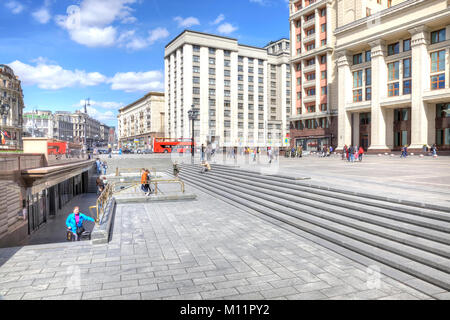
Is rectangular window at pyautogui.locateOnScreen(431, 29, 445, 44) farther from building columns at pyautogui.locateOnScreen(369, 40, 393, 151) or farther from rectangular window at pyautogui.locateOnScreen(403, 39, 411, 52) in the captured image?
building columns at pyautogui.locateOnScreen(369, 40, 393, 151)

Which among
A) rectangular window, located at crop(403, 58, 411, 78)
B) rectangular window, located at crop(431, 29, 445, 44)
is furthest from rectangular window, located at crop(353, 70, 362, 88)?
rectangular window, located at crop(431, 29, 445, 44)

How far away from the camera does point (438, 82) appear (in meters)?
33.9

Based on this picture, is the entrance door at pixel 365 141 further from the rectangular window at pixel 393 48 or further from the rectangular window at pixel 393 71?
the rectangular window at pixel 393 48

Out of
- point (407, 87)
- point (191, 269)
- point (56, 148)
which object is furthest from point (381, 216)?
point (407, 87)

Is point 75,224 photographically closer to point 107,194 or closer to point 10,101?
point 107,194

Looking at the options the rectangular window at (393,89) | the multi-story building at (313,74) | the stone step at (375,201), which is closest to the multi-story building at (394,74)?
the rectangular window at (393,89)

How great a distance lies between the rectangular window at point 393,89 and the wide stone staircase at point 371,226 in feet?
112

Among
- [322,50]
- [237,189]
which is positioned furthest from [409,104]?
[237,189]

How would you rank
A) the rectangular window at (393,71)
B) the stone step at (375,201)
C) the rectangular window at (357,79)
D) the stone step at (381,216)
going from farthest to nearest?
the rectangular window at (357,79) < the rectangular window at (393,71) < the stone step at (375,201) < the stone step at (381,216)

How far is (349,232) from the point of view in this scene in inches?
267

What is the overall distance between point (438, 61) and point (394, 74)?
202 inches

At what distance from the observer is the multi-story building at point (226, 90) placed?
6731 centimetres

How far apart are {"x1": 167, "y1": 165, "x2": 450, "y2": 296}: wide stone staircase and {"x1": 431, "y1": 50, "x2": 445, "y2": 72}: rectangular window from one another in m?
33.0
